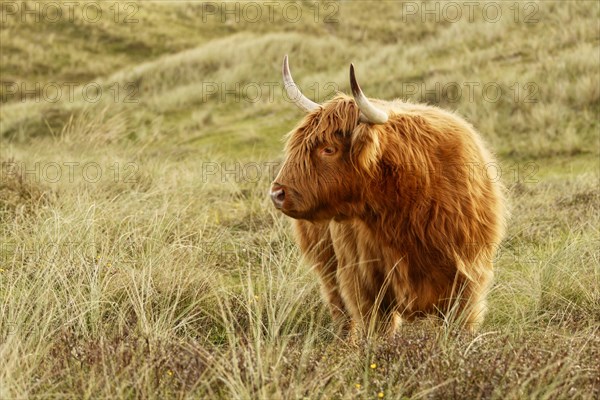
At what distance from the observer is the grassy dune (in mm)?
3262

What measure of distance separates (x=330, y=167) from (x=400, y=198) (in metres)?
0.38

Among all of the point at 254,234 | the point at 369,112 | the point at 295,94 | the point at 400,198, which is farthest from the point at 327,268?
the point at 254,234

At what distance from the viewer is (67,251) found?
16.8ft

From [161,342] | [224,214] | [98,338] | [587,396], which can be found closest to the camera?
[587,396]

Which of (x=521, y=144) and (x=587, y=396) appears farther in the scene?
(x=521, y=144)

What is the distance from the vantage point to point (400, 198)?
418cm

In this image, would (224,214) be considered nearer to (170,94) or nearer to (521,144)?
(521,144)

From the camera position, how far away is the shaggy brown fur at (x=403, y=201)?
414 centimetres

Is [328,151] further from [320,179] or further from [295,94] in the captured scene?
[295,94]

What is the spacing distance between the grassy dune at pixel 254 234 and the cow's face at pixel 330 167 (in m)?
0.48

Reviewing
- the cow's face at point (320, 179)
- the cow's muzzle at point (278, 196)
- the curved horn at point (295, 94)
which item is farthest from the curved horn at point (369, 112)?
the cow's muzzle at point (278, 196)

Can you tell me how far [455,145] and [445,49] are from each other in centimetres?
1335

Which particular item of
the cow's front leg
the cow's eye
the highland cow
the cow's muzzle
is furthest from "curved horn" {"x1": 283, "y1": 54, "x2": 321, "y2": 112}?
the cow's front leg

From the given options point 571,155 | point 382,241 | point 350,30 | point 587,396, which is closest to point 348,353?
point 382,241
